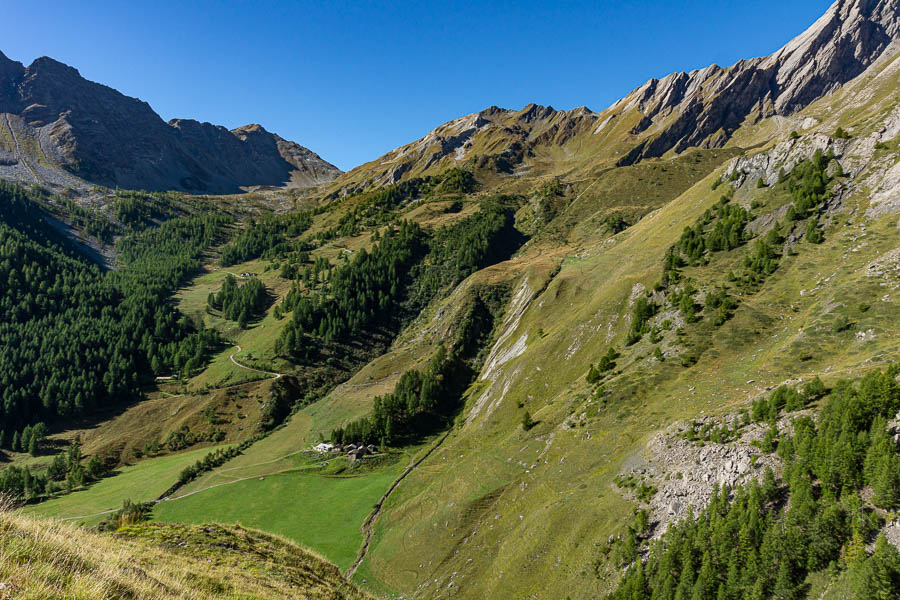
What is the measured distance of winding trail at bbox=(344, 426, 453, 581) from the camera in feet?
194

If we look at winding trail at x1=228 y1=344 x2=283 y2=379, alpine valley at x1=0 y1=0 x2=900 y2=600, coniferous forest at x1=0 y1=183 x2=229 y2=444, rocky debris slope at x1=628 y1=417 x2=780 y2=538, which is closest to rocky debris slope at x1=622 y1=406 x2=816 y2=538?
rocky debris slope at x1=628 y1=417 x2=780 y2=538

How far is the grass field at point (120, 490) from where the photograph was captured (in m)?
82.9

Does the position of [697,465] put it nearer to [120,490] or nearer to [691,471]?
[691,471]

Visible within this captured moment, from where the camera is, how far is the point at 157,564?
47.9 feet

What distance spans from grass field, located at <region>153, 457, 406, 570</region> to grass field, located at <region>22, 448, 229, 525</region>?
1085 cm

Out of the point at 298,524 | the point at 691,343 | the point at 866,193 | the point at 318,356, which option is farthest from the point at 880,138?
the point at 318,356

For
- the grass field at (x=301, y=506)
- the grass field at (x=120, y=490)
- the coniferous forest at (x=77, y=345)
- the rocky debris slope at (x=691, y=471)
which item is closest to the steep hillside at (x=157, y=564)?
the rocky debris slope at (x=691, y=471)

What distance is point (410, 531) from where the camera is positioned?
197 ft

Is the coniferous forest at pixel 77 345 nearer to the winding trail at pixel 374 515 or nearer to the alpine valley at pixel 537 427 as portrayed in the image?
the alpine valley at pixel 537 427

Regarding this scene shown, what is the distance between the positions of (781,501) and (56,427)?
190 metres

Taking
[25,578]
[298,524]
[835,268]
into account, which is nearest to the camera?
[25,578]

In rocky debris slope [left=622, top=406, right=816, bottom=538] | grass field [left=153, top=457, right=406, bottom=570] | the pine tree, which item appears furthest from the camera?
grass field [left=153, top=457, right=406, bottom=570]

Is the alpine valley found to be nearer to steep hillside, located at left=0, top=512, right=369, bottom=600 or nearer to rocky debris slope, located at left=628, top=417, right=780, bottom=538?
steep hillside, located at left=0, top=512, right=369, bottom=600

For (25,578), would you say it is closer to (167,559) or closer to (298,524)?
(167,559)
